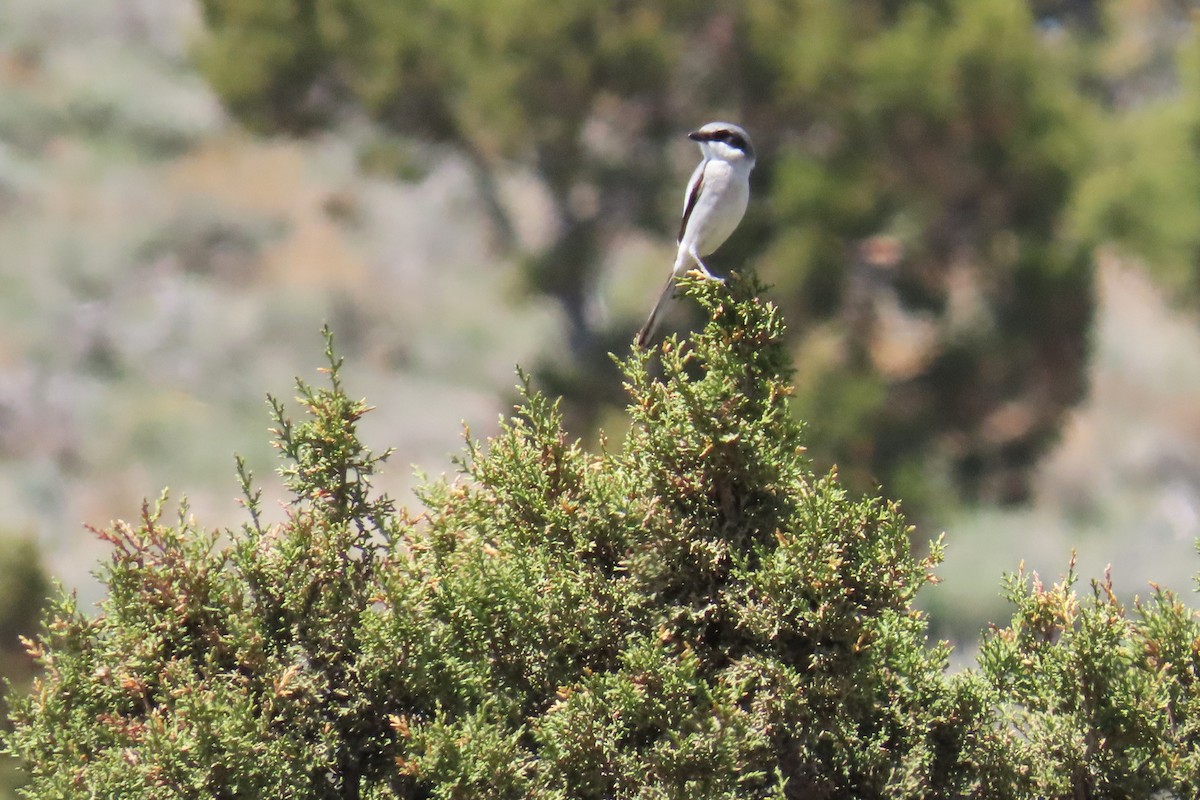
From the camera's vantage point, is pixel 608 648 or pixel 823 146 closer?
pixel 608 648

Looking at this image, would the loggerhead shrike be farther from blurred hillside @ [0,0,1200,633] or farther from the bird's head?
blurred hillside @ [0,0,1200,633]

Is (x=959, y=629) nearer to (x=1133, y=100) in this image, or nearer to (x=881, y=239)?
(x=881, y=239)

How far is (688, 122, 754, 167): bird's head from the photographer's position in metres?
6.26

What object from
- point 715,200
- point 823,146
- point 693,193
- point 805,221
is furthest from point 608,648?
point 823,146

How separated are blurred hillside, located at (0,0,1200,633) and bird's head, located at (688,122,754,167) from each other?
8.19m

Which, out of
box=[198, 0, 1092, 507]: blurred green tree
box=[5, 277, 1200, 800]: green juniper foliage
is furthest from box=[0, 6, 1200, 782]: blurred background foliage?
box=[5, 277, 1200, 800]: green juniper foliage

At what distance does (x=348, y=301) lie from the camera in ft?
99.1

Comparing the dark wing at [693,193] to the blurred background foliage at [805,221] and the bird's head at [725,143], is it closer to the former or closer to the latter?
the bird's head at [725,143]

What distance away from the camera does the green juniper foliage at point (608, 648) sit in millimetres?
3848

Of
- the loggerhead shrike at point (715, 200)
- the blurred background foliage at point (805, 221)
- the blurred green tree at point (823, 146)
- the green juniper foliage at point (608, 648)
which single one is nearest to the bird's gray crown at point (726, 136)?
the loggerhead shrike at point (715, 200)

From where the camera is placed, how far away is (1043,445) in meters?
18.3

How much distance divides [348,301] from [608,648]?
88.4ft

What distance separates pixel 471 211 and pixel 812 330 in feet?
63.8

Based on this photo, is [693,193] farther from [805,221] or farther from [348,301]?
[348,301]
